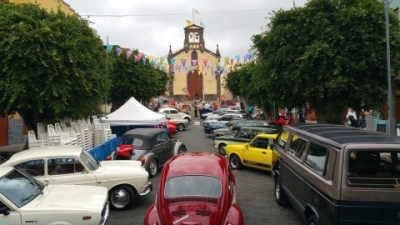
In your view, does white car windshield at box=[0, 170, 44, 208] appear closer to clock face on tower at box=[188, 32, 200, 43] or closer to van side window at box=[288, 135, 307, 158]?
van side window at box=[288, 135, 307, 158]

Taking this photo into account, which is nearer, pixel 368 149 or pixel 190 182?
pixel 368 149

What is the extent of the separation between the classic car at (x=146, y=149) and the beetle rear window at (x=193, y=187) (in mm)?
5270

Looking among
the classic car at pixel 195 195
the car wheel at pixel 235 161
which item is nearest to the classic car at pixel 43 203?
the classic car at pixel 195 195

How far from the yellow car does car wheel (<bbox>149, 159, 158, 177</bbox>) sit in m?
2.94

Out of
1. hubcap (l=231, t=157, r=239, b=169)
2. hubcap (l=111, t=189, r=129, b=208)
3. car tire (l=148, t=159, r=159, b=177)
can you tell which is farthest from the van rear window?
hubcap (l=231, t=157, r=239, b=169)

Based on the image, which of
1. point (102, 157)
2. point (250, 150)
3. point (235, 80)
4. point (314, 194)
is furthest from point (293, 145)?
point (235, 80)

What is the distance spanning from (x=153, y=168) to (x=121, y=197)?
406cm

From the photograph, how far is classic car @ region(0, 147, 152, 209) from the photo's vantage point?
8.59m

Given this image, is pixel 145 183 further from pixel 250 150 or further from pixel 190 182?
pixel 250 150

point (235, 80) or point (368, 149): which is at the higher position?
point (235, 80)

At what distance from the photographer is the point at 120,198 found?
9195 mm

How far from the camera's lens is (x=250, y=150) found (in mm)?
13992

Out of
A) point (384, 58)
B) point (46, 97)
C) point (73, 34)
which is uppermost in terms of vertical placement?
point (73, 34)

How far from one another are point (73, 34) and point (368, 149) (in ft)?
42.9
